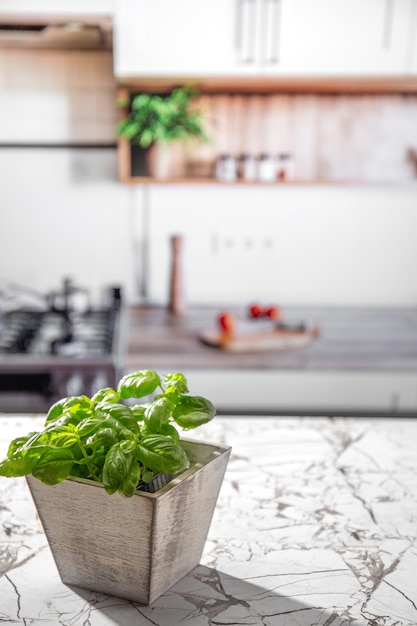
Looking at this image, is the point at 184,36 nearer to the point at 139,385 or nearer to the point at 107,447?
the point at 139,385

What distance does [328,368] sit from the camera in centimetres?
239

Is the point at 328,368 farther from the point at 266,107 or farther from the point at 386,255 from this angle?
the point at 266,107

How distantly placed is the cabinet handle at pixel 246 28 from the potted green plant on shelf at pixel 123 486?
2103 mm

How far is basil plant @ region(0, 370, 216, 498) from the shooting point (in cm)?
67

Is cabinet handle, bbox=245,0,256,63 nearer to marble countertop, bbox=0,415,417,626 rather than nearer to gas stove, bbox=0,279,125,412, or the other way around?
gas stove, bbox=0,279,125,412

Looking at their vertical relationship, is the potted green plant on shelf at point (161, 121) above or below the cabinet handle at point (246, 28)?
below

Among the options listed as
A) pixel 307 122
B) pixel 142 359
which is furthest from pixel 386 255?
pixel 142 359

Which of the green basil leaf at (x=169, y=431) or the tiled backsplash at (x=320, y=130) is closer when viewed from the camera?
the green basil leaf at (x=169, y=431)

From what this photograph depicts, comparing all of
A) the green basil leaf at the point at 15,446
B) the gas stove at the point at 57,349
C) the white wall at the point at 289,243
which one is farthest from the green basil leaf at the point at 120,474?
the white wall at the point at 289,243

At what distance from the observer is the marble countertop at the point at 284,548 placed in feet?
2.42

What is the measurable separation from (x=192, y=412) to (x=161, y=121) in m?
2.19

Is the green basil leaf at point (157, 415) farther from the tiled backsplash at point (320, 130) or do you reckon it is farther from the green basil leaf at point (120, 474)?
the tiled backsplash at point (320, 130)

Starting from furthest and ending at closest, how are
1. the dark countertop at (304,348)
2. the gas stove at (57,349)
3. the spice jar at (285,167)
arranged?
the spice jar at (285,167) < the dark countertop at (304,348) < the gas stove at (57,349)

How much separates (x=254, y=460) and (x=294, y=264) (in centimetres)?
211
